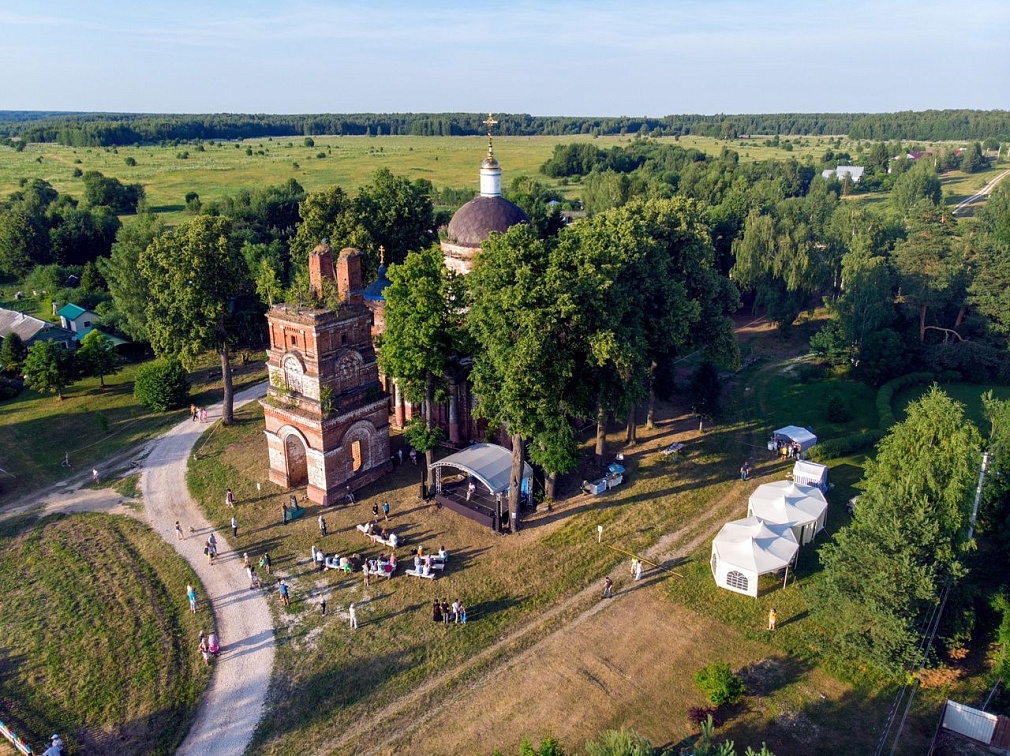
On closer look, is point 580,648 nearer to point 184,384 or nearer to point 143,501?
point 143,501

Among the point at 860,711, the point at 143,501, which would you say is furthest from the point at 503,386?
the point at 143,501

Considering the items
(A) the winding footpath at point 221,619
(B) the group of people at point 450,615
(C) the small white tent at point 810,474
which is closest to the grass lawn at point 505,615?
(B) the group of people at point 450,615

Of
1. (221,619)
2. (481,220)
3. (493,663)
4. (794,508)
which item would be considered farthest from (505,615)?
(481,220)

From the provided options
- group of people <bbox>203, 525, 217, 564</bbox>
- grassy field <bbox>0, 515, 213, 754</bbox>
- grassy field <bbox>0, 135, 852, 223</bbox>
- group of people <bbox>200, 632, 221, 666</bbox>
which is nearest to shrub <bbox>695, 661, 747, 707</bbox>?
grassy field <bbox>0, 515, 213, 754</bbox>

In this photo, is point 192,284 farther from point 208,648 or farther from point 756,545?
point 756,545

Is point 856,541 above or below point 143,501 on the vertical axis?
above

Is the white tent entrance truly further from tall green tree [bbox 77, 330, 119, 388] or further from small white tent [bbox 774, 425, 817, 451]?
tall green tree [bbox 77, 330, 119, 388]

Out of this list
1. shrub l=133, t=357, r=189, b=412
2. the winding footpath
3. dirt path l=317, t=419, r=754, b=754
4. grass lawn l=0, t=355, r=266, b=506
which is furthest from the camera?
shrub l=133, t=357, r=189, b=412
